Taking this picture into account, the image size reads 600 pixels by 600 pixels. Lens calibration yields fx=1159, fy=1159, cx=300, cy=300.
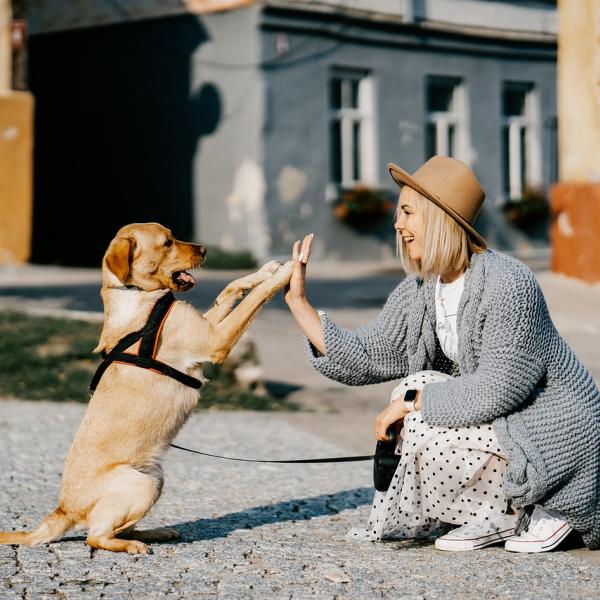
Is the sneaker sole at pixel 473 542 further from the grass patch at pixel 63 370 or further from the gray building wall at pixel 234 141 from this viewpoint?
the gray building wall at pixel 234 141

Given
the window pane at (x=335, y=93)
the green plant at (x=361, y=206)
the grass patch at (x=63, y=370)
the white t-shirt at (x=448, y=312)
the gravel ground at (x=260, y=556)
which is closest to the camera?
the gravel ground at (x=260, y=556)

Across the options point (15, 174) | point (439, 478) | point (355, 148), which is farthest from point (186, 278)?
point (355, 148)

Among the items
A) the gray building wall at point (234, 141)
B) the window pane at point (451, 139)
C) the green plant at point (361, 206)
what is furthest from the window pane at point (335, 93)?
the window pane at point (451, 139)

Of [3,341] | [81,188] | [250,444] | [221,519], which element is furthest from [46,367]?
[81,188]

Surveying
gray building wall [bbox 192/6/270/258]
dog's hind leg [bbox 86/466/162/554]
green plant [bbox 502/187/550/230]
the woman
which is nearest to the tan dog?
dog's hind leg [bbox 86/466/162/554]

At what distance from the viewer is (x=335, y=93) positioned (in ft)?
63.8

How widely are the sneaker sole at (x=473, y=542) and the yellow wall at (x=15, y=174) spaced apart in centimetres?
1318

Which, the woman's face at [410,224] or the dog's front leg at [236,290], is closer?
the woman's face at [410,224]

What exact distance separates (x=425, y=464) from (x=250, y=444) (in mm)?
2622

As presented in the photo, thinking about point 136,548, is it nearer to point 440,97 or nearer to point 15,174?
point 15,174

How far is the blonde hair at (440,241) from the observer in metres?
4.39

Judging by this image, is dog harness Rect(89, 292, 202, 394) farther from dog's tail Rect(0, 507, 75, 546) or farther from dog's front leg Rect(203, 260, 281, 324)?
dog's tail Rect(0, 507, 75, 546)

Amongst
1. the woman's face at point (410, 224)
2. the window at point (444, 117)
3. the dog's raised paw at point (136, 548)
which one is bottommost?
the dog's raised paw at point (136, 548)

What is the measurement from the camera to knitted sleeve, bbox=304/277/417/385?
469cm
